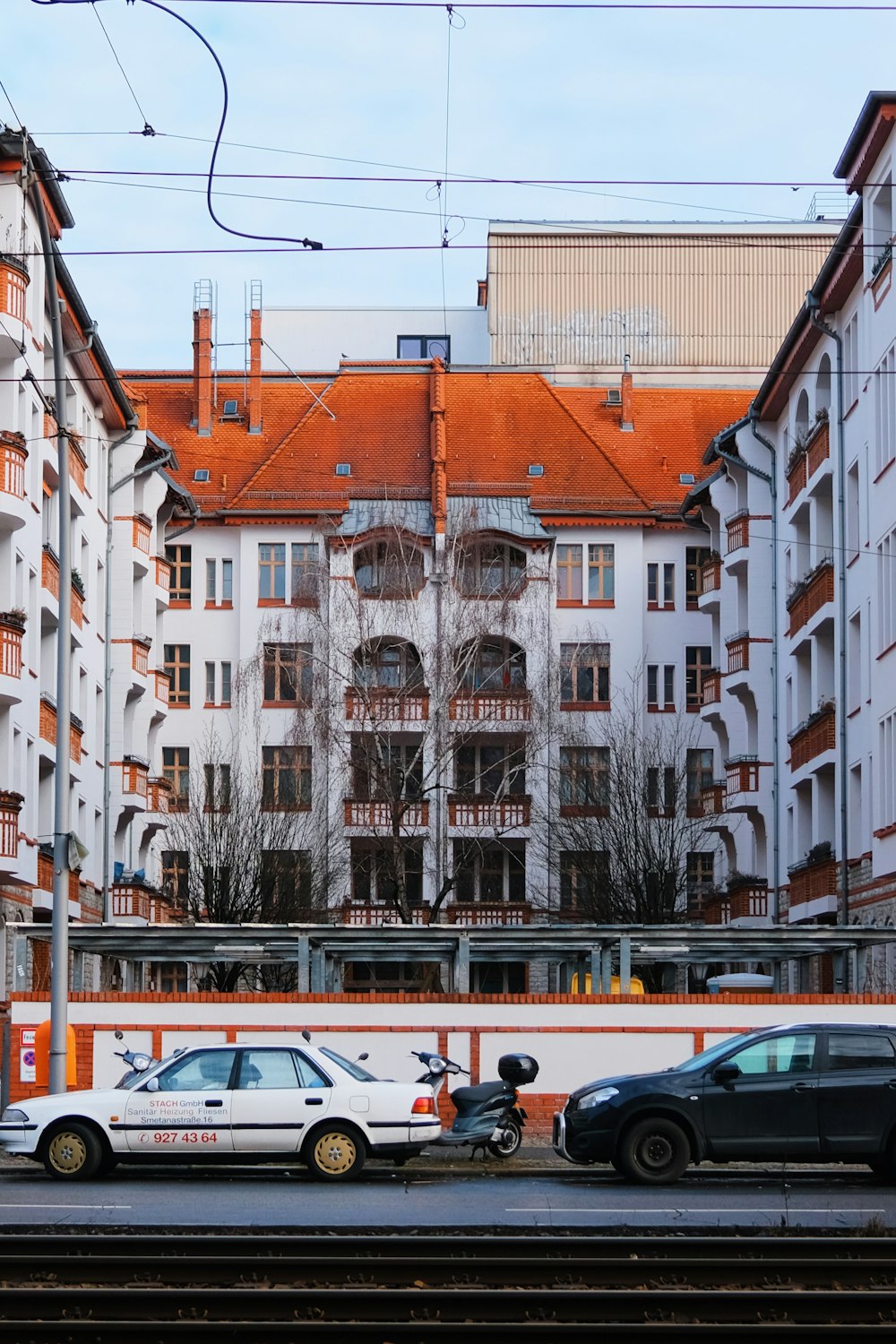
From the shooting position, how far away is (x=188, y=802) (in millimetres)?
Result: 56188

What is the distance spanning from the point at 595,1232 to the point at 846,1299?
3.72m

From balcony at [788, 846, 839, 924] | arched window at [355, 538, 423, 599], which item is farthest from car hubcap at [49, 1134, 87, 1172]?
arched window at [355, 538, 423, 599]

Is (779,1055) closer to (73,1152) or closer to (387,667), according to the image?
(73,1152)

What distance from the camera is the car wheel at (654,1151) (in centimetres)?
1983

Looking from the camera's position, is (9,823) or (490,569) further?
(490,569)

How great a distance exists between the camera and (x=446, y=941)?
29703 millimetres

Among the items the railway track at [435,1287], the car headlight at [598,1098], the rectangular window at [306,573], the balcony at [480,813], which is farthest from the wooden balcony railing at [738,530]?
the railway track at [435,1287]

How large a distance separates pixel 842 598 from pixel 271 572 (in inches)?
1016

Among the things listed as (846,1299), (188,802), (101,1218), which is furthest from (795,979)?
(846,1299)

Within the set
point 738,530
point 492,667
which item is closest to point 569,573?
point 492,667

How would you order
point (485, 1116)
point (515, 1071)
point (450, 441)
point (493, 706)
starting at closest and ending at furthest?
point (485, 1116)
point (515, 1071)
point (493, 706)
point (450, 441)

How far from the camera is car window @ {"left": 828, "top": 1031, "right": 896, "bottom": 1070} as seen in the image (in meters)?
20.1

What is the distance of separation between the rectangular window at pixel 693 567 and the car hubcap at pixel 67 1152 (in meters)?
46.0

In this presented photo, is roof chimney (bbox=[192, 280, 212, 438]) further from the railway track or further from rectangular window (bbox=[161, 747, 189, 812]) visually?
the railway track
